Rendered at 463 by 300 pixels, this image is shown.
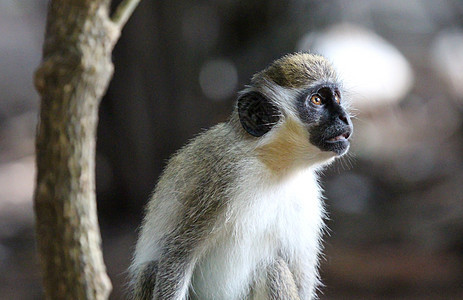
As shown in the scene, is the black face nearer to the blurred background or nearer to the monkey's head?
the monkey's head

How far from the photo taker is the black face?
4184 mm

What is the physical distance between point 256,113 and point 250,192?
0.49 m

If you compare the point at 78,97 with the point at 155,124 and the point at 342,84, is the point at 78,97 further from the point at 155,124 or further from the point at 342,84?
the point at 155,124

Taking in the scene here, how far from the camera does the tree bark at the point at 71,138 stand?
2.16 meters

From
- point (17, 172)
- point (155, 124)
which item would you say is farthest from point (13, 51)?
point (155, 124)

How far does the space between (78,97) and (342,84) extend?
277 centimetres

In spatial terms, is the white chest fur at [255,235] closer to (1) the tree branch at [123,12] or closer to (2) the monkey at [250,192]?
(2) the monkey at [250,192]

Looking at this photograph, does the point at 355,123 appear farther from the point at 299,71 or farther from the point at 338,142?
the point at 338,142

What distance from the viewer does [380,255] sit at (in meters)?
9.30

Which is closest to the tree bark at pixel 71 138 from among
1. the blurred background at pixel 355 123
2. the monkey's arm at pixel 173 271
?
the monkey's arm at pixel 173 271

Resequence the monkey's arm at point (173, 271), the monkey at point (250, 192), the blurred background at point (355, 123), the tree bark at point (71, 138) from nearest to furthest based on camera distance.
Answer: the tree bark at point (71, 138), the monkey's arm at point (173, 271), the monkey at point (250, 192), the blurred background at point (355, 123)

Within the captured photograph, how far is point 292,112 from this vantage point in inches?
173

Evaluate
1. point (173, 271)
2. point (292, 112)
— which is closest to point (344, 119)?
point (292, 112)

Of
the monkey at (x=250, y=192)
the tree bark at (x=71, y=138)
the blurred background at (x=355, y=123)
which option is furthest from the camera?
the blurred background at (x=355, y=123)
